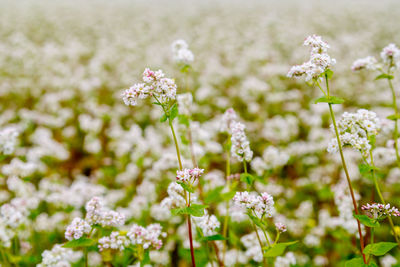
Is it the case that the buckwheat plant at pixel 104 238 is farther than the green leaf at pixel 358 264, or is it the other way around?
the buckwheat plant at pixel 104 238

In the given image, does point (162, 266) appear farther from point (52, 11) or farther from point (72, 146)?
point (52, 11)

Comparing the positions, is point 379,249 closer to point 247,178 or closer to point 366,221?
point 366,221

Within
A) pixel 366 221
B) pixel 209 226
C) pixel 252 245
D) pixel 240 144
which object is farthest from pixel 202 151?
pixel 366 221

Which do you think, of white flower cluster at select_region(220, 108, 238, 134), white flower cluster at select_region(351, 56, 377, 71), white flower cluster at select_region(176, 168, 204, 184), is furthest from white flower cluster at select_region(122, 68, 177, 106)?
white flower cluster at select_region(351, 56, 377, 71)

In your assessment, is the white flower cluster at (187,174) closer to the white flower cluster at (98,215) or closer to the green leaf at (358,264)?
the white flower cluster at (98,215)

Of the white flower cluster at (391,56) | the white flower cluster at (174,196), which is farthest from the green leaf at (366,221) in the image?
the white flower cluster at (391,56)

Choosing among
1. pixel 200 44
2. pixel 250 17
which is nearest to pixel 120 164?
pixel 200 44
